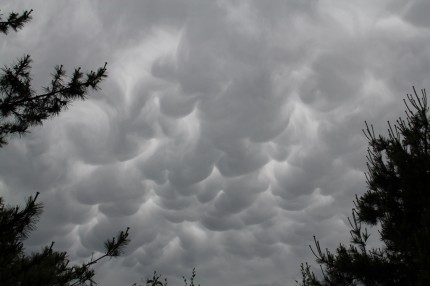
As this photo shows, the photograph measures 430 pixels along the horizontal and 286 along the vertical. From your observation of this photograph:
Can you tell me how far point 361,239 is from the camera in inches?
446

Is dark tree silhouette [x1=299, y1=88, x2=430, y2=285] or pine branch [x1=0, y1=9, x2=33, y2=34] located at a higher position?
pine branch [x1=0, y1=9, x2=33, y2=34]

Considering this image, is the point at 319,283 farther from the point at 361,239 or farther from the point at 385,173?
the point at 385,173

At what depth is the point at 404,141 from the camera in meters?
10.8

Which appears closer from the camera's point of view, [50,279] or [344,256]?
[50,279]

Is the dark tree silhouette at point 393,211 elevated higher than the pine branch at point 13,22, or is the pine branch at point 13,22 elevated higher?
the pine branch at point 13,22

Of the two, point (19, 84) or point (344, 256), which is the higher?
point (19, 84)

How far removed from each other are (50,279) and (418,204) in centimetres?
1000

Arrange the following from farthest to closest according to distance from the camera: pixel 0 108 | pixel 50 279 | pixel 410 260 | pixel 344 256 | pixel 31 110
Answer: pixel 344 256, pixel 410 260, pixel 31 110, pixel 0 108, pixel 50 279

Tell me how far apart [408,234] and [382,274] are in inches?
60.9

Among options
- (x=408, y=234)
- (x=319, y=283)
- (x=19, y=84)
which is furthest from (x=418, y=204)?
(x=19, y=84)

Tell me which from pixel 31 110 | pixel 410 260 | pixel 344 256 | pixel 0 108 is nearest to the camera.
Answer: pixel 0 108

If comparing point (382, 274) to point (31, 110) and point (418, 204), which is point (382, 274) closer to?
point (418, 204)

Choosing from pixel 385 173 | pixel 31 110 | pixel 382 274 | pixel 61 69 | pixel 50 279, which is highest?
pixel 61 69

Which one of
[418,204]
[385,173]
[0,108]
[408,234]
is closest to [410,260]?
[408,234]
